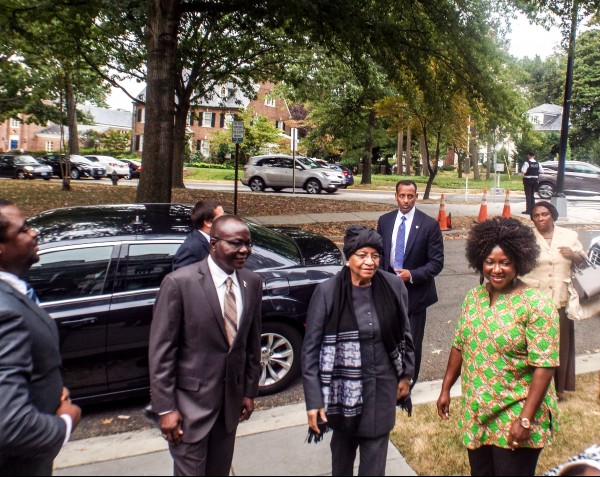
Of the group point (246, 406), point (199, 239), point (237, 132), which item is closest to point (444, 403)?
point (246, 406)

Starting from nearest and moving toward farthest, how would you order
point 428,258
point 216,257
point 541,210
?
point 216,257
point 541,210
point 428,258

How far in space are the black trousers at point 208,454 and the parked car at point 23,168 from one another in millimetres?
31644

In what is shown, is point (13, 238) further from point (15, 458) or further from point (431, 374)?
point (431, 374)

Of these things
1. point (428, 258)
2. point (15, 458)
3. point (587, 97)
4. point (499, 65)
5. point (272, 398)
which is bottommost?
point (272, 398)

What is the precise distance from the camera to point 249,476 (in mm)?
3279

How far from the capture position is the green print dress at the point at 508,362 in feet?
8.00

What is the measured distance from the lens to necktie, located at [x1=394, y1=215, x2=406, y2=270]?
446cm

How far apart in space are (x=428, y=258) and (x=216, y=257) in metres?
2.35

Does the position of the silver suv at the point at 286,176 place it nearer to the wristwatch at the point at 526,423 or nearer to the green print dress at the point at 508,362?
the green print dress at the point at 508,362

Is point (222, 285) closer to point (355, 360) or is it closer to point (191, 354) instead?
point (191, 354)

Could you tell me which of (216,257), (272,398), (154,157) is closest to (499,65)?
(154,157)

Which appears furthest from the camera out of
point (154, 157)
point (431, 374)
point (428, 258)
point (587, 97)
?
point (587, 97)

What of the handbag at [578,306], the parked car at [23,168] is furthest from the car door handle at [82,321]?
the parked car at [23,168]

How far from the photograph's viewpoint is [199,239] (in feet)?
12.8
